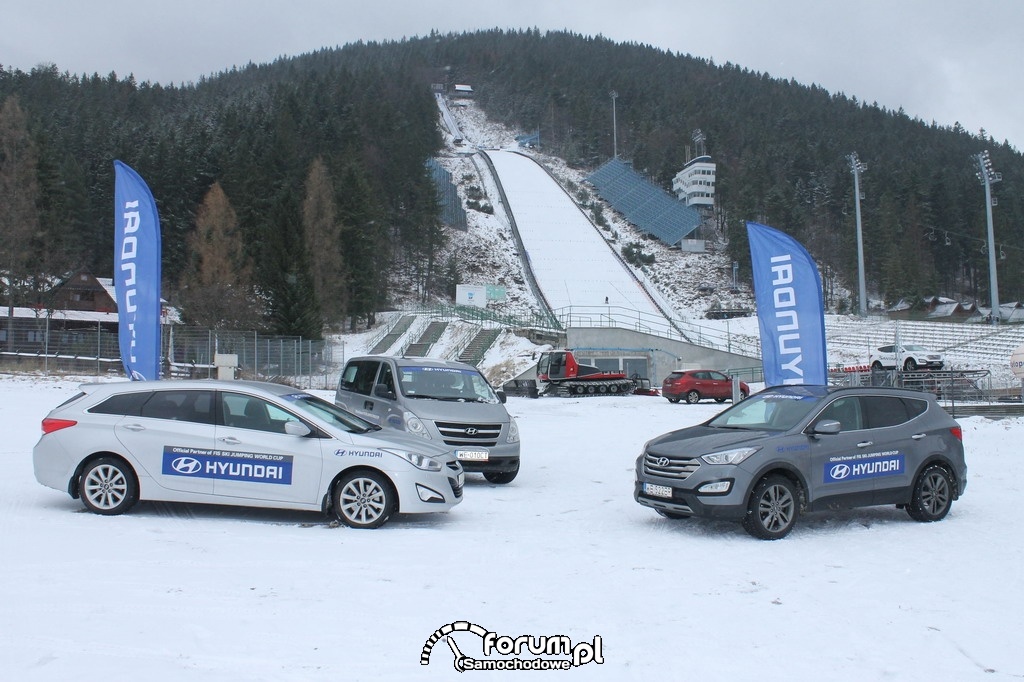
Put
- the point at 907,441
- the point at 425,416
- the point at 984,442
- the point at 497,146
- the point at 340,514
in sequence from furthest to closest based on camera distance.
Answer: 1. the point at 497,146
2. the point at 984,442
3. the point at 425,416
4. the point at 907,441
5. the point at 340,514

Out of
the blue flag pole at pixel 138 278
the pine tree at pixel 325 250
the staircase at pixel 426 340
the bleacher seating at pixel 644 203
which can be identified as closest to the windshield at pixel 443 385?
the blue flag pole at pixel 138 278

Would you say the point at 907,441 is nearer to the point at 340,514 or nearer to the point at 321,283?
the point at 340,514

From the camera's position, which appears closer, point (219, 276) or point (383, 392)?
point (383, 392)

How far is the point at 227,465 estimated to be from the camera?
9.10 metres

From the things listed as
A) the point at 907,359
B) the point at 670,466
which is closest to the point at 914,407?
the point at 670,466

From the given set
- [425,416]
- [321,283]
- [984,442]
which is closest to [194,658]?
[425,416]

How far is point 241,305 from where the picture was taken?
44.8 m

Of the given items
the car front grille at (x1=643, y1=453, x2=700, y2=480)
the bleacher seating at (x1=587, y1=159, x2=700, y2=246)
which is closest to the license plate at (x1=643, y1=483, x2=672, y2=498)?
the car front grille at (x1=643, y1=453, x2=700, y2=480)

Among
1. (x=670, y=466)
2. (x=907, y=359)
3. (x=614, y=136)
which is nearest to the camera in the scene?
(x=670, y=466)

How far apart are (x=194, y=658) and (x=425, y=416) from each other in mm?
7467

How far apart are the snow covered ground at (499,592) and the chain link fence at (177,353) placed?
23.8 metres

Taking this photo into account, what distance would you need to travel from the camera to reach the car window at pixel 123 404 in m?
9.33

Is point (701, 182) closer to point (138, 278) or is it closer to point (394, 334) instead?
point (394, 334)

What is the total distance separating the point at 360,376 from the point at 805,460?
7893 millimetres
